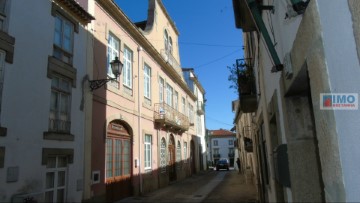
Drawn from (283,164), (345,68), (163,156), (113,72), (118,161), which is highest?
(113,72)

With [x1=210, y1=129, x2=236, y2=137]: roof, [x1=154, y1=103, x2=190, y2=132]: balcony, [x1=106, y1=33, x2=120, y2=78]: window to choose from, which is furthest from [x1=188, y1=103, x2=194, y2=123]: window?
[x1=210, y1=129, x2=236, y2=137]: roof

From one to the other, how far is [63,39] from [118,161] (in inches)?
225

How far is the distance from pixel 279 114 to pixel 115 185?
9939 millimetres

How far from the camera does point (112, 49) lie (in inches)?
533

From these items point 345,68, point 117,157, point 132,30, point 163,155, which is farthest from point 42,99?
point 163,155

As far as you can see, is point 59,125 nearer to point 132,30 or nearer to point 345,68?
point 132,30

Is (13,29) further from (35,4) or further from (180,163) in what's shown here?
(180,163)

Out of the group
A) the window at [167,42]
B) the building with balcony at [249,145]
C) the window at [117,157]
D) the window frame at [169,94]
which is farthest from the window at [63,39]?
the window at [167,42]

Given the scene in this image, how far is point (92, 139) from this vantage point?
36.8 ft

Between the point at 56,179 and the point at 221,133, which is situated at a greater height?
the point at 221,133

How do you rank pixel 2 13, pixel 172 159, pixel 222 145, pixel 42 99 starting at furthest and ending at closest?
pixel 222 145, pixel 172 159, pixel 42 99, pixel 2 13

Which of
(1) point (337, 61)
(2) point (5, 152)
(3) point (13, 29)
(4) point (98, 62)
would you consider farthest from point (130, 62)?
(1) point (337, 61)

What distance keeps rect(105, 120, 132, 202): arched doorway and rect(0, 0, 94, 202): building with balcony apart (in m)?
2.22

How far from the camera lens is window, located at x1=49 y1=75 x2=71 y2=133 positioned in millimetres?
9269
